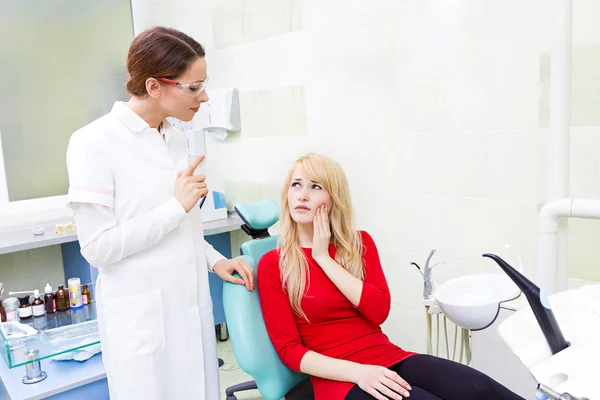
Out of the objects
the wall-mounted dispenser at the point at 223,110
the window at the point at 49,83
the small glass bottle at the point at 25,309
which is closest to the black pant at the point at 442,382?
the small glass bottle at the point at 25,309

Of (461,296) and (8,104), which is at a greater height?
(8,104)

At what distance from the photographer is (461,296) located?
64.0 inches

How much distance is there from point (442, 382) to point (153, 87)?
1.04 meters

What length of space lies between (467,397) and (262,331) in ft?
1.85

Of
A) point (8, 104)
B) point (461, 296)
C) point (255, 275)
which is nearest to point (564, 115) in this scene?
point (461, 296)

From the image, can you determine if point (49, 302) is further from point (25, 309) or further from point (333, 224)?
point (333, 224)

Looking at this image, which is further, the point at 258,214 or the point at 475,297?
the point at 258,214

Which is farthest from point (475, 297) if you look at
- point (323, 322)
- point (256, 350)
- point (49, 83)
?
point (49, 83)

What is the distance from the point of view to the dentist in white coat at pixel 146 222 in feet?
4.22

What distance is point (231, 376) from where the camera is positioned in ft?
8.69

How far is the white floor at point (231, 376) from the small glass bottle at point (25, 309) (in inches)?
36.3

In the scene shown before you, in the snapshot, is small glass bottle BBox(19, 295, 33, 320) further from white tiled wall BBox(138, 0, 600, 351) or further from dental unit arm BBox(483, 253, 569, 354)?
dental unit arm BBox(483, 253, 569, 354)

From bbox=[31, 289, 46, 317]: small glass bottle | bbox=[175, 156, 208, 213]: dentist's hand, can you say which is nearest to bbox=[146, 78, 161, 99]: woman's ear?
bbox=[175, 156, 208, 213]: dentist's hand

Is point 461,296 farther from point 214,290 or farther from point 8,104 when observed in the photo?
point 8,104
